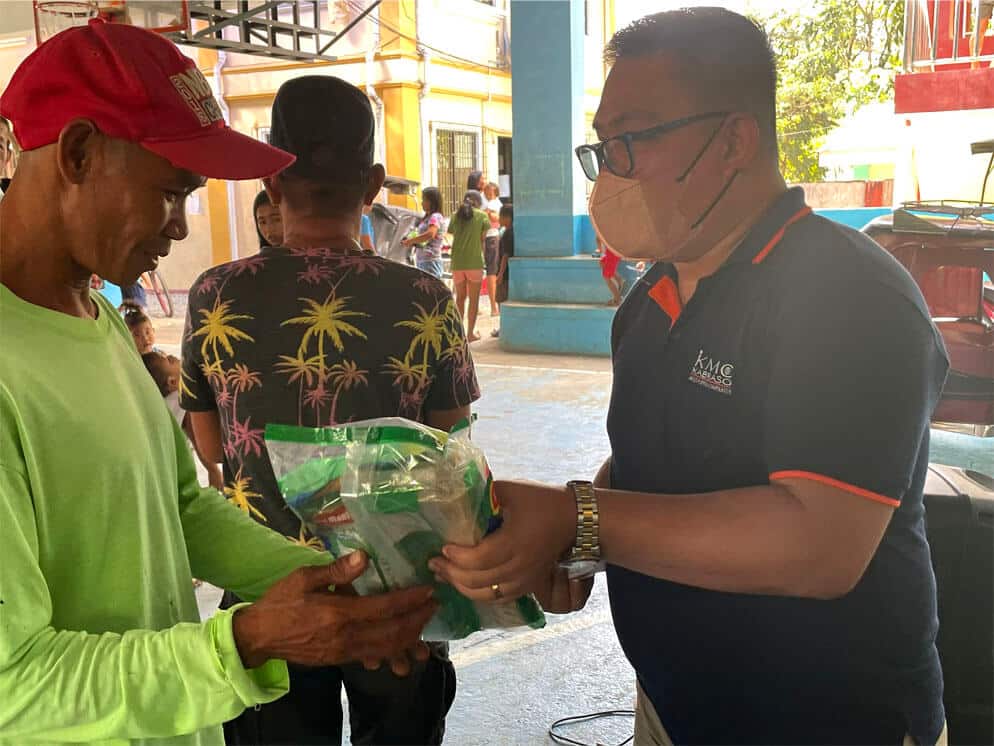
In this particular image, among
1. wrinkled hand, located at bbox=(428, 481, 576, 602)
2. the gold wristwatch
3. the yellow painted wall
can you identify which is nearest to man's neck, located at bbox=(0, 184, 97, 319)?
wrinkled hand, located at bbox=(428, 481, 576, 602)

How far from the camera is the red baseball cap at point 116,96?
1140 mm

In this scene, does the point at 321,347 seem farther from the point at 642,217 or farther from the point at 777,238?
the point at 777,238

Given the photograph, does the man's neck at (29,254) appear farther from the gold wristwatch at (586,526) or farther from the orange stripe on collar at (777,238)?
the orange stripe on collar at (777,238)

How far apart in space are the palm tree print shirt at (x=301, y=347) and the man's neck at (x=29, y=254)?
2.21ft

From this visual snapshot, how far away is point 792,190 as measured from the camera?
138 centimetres

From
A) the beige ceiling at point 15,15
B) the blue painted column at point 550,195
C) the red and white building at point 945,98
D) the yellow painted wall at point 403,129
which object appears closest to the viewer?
the red and white building at point 945,98

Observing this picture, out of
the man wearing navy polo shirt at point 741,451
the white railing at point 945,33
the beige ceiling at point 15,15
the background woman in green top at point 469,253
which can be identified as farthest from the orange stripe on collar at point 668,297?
the beige ceiling at point 15,15

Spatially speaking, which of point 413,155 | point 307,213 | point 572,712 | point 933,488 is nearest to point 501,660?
point 572,712

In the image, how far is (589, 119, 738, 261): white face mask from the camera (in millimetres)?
1443

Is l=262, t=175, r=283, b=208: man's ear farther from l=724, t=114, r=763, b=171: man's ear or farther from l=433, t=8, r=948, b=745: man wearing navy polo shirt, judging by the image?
l=724, t=114, r=763, b=171: man's ear

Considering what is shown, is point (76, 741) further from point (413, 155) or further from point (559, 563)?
point (413, 155)

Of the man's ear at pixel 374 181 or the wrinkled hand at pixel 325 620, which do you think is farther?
the man's ear at pixel 374 181

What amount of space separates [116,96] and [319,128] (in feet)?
2.61

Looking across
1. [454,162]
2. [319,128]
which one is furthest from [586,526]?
[454,162]
